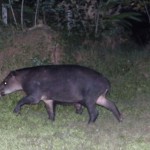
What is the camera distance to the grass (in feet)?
29.4

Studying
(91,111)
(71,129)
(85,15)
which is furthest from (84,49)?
(71,129)

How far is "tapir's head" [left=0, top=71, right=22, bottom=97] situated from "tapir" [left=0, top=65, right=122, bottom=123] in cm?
11

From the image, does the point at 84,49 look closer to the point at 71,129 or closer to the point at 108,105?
the point at 108,105

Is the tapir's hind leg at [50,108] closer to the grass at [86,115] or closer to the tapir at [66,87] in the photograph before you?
the tapir at [66,87]

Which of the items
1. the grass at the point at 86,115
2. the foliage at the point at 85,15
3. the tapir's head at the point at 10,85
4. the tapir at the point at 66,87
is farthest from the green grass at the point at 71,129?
the foliage at the point at 85,15

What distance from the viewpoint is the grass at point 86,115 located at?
8969mm

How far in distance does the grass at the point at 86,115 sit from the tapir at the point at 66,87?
0.27m

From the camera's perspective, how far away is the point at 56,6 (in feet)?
46.7

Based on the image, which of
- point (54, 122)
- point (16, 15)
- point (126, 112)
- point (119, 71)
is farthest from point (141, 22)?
point (54, 122)

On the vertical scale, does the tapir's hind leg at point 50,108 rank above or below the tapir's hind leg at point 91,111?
below

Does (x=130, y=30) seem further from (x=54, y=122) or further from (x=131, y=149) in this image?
(x=131, y=149)

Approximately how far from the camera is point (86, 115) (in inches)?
444

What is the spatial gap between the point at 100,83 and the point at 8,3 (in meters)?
4.27

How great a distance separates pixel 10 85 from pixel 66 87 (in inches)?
43.9
